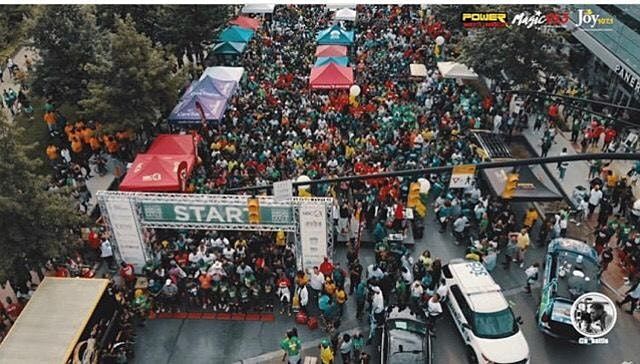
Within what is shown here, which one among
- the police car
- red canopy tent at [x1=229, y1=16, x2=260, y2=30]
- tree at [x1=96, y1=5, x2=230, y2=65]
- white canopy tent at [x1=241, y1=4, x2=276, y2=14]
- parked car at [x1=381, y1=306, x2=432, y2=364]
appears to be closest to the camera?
parked car at [x1=381, y1=306, x2=432, y2=364]

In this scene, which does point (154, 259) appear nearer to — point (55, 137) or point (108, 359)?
point (108, 359)

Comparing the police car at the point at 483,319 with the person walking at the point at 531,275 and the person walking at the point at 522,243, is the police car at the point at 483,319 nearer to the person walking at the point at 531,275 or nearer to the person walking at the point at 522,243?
the person walking at the point at 531,275

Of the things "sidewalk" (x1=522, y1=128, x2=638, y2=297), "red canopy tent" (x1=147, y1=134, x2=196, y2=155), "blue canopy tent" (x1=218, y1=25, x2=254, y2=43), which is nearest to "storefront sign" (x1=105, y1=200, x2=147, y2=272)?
"red canopy tent" (x1=147, y1=134, x2=196, y2=155)

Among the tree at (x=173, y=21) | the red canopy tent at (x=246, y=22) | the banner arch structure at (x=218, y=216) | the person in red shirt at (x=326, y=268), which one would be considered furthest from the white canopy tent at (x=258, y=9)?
the person in red shirt at (x=326, y=268)

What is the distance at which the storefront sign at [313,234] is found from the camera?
1529 cm

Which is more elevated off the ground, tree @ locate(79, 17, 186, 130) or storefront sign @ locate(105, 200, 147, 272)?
tree @ locate(79, 17, 186, 130)

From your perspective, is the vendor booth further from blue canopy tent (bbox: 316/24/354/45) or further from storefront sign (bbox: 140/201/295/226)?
storefront sign (bbox: 140/201/295/226)

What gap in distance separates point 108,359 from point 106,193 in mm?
A: 4672

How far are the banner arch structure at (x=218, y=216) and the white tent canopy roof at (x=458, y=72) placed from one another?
13.7m

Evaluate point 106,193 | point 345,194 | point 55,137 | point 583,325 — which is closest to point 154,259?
point 106,193

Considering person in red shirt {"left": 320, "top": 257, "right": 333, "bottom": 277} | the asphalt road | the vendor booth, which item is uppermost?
the vendor booth

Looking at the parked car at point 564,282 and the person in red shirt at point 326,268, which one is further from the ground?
the person in red shirt at point 326,268

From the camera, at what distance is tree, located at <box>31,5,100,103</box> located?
22.1m

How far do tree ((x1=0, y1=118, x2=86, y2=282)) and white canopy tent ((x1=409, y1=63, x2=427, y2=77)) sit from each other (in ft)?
59.2
